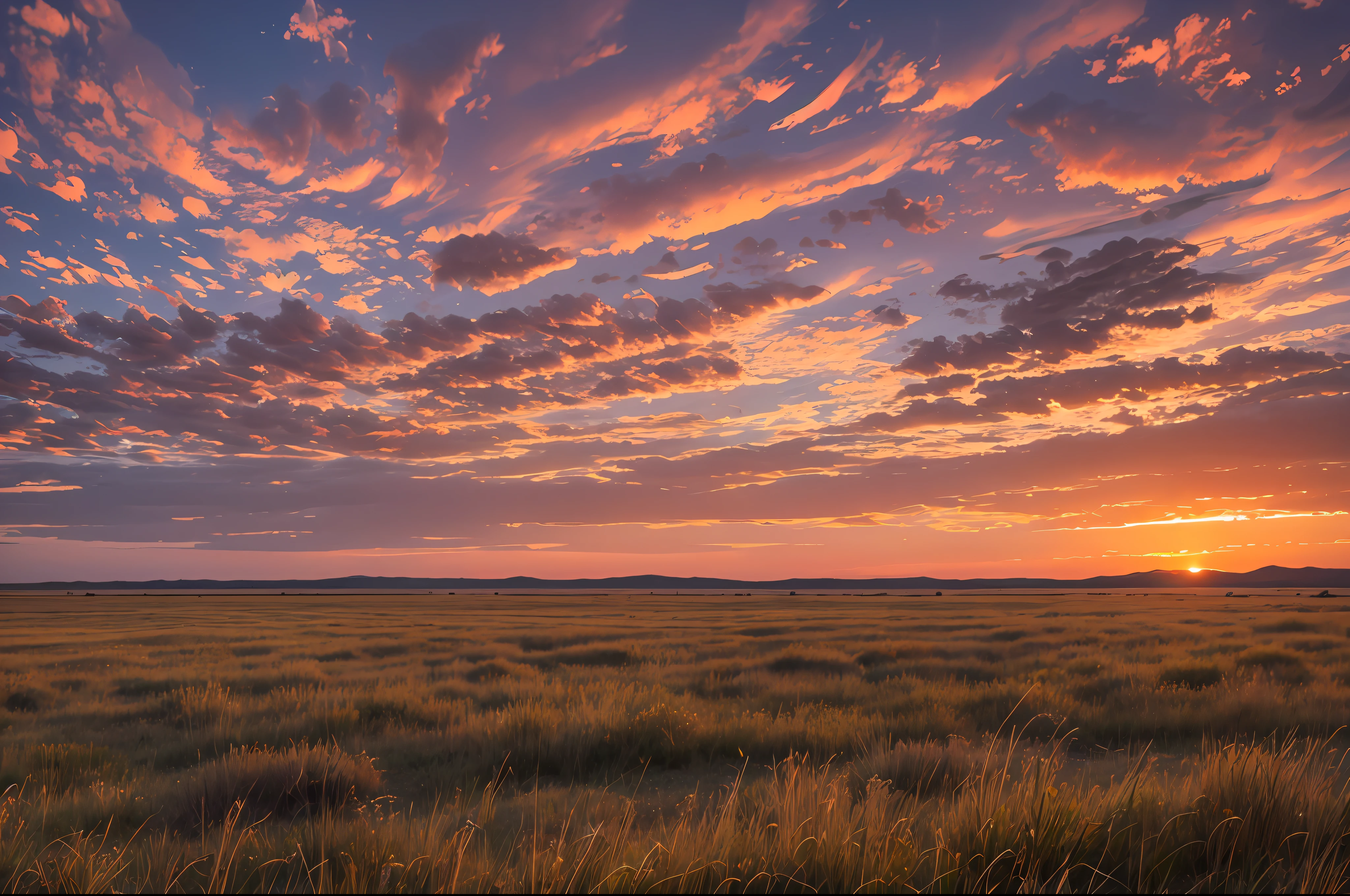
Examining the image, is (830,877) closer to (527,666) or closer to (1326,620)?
(527,666)

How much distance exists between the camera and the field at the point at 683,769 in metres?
3.73

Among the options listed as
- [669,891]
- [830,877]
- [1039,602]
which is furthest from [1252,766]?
[1039,602]

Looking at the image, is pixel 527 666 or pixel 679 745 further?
pixel 527 666

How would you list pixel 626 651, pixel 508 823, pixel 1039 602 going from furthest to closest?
1. pixel 1039 602
2. pixel 626 651
3. pixel 508 823

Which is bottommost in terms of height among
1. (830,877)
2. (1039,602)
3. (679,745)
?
(1039,602)

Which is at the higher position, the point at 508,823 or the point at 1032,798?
the point at 1032,798

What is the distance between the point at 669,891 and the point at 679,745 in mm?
5584

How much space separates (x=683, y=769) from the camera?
27.9 ft

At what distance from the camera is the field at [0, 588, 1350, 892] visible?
3732 mm

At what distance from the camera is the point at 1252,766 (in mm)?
5090

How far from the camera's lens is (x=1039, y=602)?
87188 mm

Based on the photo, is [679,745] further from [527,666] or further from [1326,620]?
[1326,620]

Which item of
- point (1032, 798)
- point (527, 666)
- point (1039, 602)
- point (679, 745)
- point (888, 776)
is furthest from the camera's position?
point (1039, 602)

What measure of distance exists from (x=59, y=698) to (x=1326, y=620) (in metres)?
50.2
